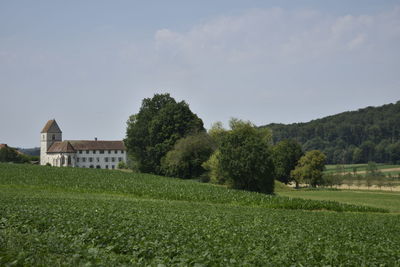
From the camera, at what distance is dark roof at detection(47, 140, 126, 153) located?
135000 mm

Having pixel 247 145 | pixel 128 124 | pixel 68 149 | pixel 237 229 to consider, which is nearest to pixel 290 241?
pixel 237 229

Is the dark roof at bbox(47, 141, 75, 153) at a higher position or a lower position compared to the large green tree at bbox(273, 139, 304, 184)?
higher

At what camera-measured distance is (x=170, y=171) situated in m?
84.0

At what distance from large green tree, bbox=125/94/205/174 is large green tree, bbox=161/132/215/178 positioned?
3.52m

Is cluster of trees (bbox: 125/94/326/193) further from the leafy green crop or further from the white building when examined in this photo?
the white building

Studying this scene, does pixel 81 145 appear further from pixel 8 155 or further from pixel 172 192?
pixel 172 192

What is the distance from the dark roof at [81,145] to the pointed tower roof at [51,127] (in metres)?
5.16

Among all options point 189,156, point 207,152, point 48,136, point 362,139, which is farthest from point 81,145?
point 362,139

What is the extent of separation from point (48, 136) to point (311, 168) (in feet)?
276

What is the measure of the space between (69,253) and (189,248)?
3855mm

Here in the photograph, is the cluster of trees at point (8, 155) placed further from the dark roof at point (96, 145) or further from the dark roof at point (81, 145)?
the dark roof at point (96, 145)

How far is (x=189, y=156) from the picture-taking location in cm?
8312

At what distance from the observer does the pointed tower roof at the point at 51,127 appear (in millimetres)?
140575

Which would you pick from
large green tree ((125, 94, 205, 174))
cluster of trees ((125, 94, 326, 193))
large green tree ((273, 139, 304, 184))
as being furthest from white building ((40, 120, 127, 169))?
large green tree ((273, 139, 304, 184))
